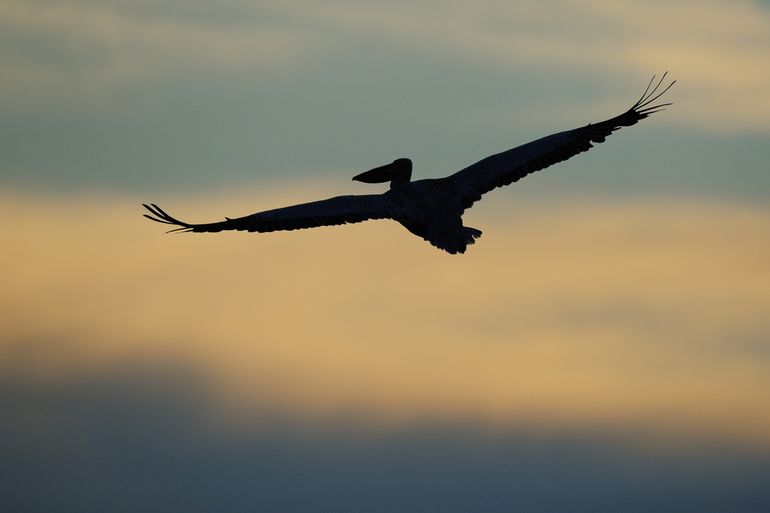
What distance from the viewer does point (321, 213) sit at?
25.8 m

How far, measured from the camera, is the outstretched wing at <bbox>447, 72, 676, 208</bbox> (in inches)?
1040

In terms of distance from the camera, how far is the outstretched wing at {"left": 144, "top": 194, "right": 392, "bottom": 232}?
25656 mm

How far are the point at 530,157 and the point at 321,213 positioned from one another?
4.34 m

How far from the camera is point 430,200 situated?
25500 mm

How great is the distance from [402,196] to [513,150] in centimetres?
278

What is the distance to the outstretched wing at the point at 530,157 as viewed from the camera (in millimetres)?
26406

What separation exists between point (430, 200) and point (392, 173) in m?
2.32

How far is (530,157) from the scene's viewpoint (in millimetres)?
27234

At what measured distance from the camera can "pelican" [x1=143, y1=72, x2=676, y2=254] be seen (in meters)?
25.2

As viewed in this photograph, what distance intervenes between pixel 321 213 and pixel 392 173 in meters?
2.42

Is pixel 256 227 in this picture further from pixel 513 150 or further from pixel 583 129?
pixel 583 129

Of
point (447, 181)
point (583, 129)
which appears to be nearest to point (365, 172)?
point (447, 181)

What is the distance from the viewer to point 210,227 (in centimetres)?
2656

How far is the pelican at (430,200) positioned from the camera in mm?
25219
